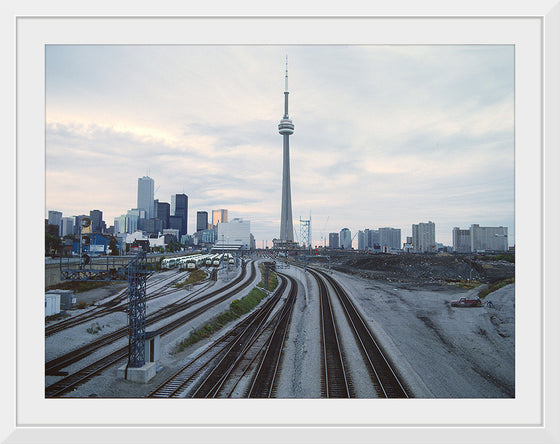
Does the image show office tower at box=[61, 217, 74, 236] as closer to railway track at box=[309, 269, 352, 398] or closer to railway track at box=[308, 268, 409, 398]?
railway track at box=[309, 269, 352, 398]

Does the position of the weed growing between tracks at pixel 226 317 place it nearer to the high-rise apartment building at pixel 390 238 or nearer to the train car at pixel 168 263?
the train car at pixel 168 263

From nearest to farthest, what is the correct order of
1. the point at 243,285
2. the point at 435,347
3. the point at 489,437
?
1. the point at 489,437
2. the point at 435,347
3. the point at 243,285

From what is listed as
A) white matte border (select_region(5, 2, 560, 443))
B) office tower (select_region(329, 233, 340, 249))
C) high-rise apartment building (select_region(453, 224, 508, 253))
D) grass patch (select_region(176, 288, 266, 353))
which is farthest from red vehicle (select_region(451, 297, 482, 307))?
office tower (select_region(329, 233, 340, 249))

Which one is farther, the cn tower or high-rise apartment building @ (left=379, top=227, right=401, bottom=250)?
the cn tower

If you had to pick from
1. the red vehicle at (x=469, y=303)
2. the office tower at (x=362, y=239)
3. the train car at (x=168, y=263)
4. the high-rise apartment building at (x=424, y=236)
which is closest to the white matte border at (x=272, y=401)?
the red vehicle at (x=469, y=303)

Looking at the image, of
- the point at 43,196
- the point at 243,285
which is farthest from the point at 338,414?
the point at 243,285
